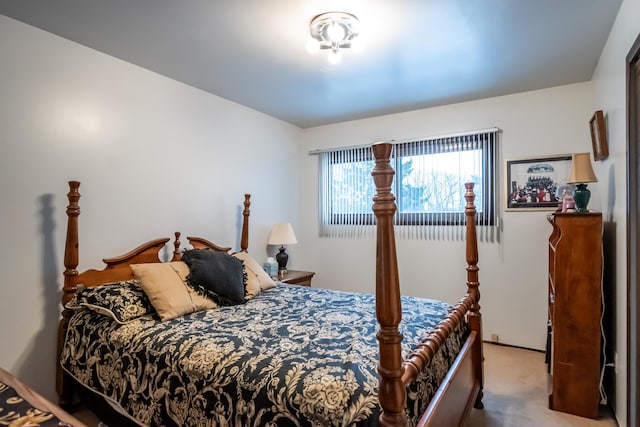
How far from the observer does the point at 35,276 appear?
2180 millimetres

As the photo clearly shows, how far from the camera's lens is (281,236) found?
12.5 ft

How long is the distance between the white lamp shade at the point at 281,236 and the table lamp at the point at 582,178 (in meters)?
2.56

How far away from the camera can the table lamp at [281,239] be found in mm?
3783

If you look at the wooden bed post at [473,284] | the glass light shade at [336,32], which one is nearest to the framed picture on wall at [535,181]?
the wooden bed post at [473,284]

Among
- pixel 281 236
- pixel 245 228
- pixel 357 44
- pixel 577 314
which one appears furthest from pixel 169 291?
pixel 577 314

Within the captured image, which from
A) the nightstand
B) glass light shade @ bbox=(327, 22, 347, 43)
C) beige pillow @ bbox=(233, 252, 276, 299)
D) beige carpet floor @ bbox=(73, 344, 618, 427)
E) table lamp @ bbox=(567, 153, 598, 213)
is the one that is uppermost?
glass light shade @ bbox=(327, 22, 347, 43)

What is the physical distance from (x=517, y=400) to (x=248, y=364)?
2024 mm

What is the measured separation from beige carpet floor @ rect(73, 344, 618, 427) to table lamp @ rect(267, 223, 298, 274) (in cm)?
211

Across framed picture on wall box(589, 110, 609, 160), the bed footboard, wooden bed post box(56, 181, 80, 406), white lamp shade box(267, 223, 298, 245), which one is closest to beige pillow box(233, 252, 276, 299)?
white lamp shade box(267, 223, 298, 245)

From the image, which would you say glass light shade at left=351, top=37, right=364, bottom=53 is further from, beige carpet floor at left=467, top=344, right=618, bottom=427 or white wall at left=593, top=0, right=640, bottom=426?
beige carpet floor at left=467, top=344, right=618, bottom=427

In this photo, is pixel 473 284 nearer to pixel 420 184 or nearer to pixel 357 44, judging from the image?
pixel 420 184

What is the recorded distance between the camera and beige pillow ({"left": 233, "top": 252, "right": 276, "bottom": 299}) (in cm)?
270

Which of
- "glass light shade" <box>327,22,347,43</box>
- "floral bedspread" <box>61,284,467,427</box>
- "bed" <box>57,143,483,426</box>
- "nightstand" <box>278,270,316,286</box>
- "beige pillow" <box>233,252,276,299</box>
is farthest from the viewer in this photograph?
"nightstand" <box>278,270,316,286</box>

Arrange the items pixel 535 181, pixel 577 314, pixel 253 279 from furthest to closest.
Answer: pixel 535 181
pixel 253 279
pixel 577 314
